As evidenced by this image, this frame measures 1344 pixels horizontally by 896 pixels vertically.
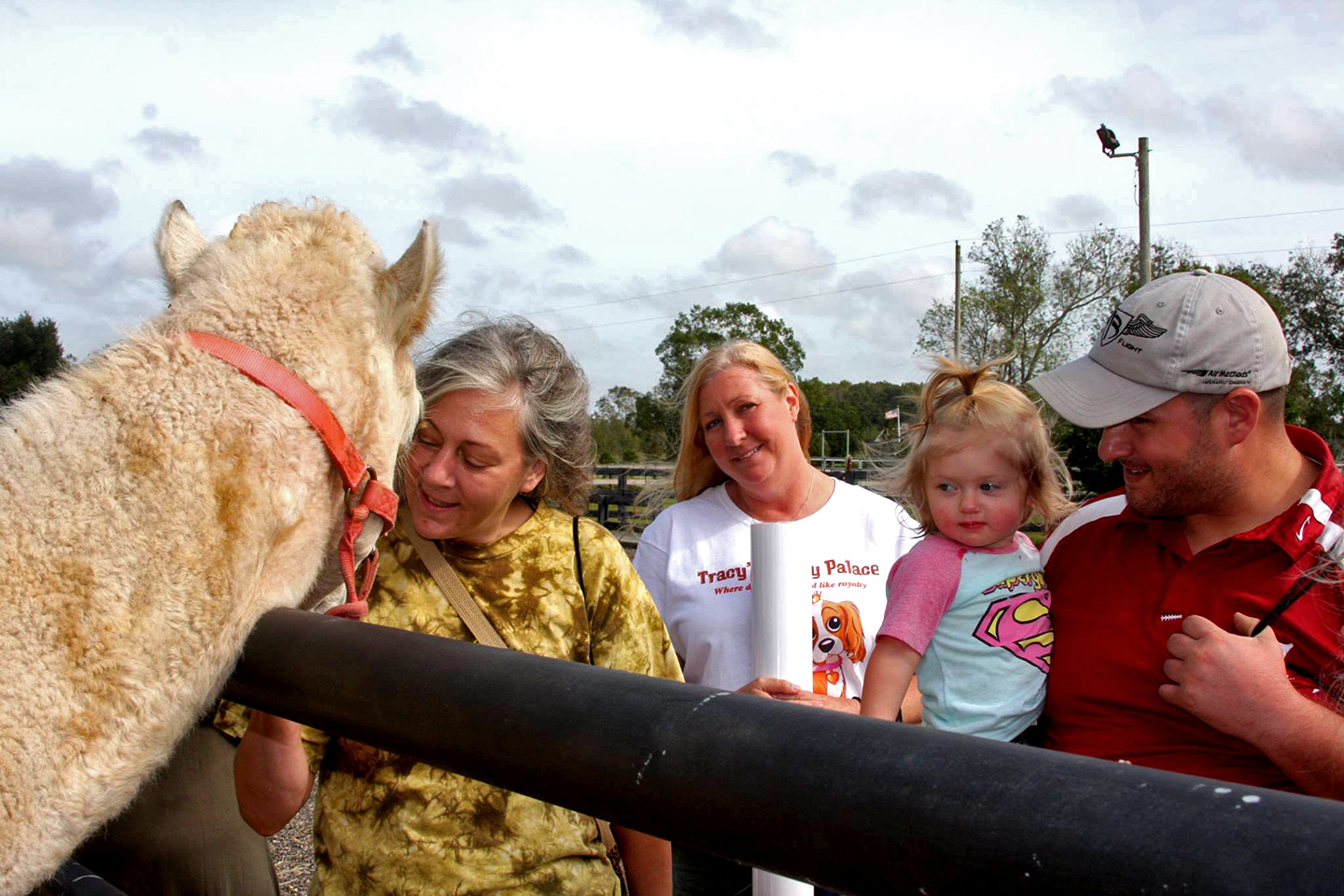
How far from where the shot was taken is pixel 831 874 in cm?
73

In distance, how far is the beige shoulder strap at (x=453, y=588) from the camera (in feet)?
6.97

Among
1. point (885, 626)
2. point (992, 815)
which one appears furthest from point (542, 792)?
point (885, 626)

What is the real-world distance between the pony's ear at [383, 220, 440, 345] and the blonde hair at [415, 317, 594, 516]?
46 centimetres

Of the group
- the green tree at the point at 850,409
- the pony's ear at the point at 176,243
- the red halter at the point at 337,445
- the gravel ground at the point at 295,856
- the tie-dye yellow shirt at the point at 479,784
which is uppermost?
the green tree at the point at 850,409

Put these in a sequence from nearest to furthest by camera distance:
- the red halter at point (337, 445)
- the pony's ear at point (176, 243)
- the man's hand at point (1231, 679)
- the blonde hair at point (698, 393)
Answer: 1. the red halter at point (337, 445)
2. the man's hand at point (1231, 679)
3. the pony's ear at point (176, 243)
4. the blonde hair at point (698, 393)

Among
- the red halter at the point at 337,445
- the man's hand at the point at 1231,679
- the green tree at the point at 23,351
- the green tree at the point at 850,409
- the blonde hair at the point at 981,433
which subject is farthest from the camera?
the green tree at the point at 850,409

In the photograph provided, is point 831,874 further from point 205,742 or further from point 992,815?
point 205,742

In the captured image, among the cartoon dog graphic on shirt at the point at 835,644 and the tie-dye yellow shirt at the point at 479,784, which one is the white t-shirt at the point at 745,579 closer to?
the cartoon dog graphic on shirt at the point at 835,644

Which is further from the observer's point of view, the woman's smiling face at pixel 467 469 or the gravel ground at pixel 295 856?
the gravel ground at pixel 295 856

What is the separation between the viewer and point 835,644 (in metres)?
2.92

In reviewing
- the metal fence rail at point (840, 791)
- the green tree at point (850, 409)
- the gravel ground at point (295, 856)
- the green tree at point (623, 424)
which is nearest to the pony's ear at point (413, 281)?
the metal fence rail at point (840, 791)

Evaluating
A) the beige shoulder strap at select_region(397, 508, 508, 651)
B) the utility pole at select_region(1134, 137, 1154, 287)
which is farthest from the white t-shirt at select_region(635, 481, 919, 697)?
the utility pole at select_region(1134, 137, 1154, 287)

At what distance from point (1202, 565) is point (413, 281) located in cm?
172

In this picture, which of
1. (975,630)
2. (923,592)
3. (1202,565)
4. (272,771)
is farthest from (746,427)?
(272,771)
